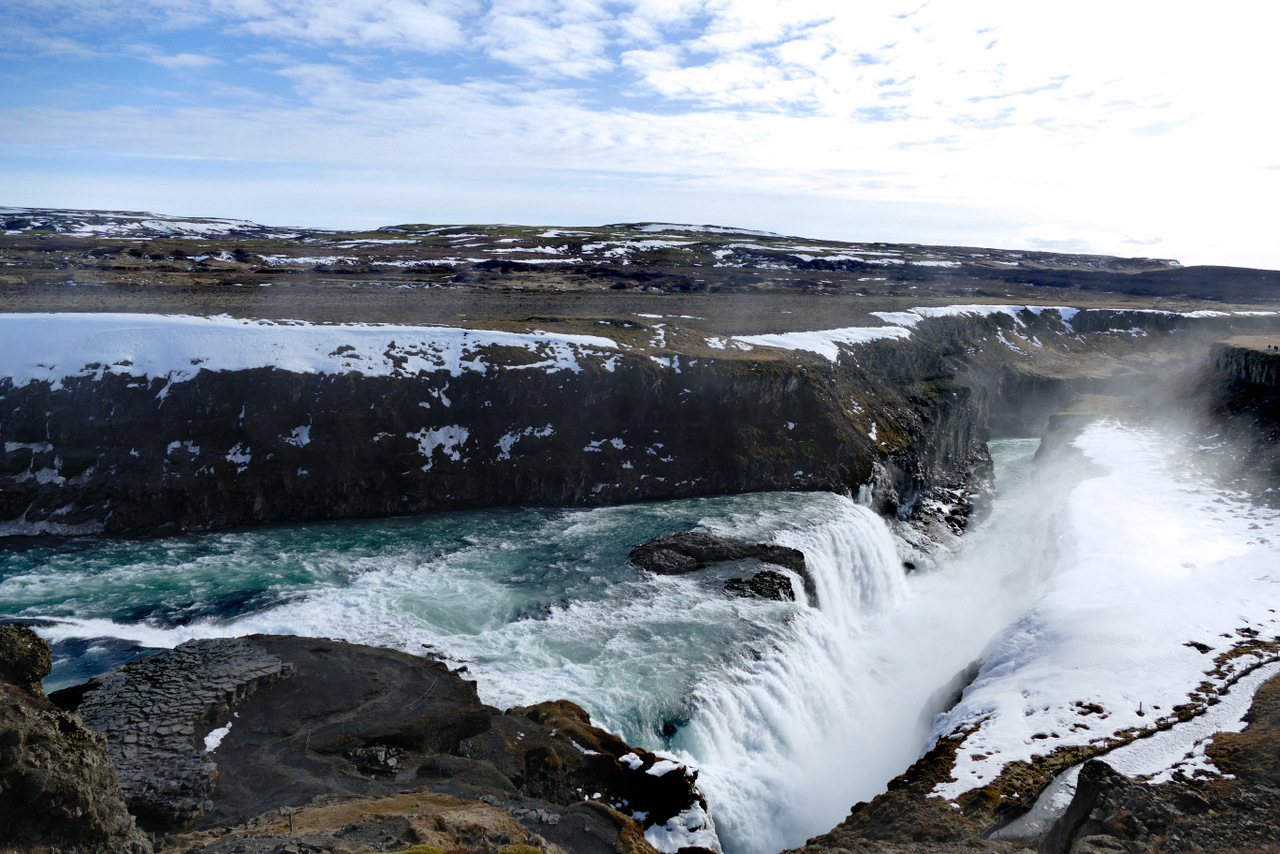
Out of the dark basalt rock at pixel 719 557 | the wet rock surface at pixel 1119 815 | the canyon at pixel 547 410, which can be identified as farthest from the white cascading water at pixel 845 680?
the wet rock surface at pixel 1119 815

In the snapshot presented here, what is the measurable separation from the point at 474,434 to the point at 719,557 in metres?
16.4

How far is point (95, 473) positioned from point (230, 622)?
606 inches

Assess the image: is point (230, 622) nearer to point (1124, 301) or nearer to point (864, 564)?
point (864, 564)

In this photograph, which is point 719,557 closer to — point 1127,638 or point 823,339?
point 1127,638

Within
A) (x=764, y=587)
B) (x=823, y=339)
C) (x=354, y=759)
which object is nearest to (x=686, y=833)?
(x=354, y=759)

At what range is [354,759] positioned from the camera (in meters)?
17.0

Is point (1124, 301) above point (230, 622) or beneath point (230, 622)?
above

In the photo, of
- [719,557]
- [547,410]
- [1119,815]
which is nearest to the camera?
[1119,815]

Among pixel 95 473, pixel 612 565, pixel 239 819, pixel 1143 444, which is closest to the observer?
pixel 239 819

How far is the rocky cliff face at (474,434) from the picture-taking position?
33.6m

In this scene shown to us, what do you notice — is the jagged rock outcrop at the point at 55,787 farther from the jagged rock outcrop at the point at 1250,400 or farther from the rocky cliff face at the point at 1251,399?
the rocky cliff face at the point at 1251,399

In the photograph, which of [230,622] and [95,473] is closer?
[230,622]

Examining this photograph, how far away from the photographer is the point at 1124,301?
114625 mm

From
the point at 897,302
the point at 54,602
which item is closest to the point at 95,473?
the point at 54,602
